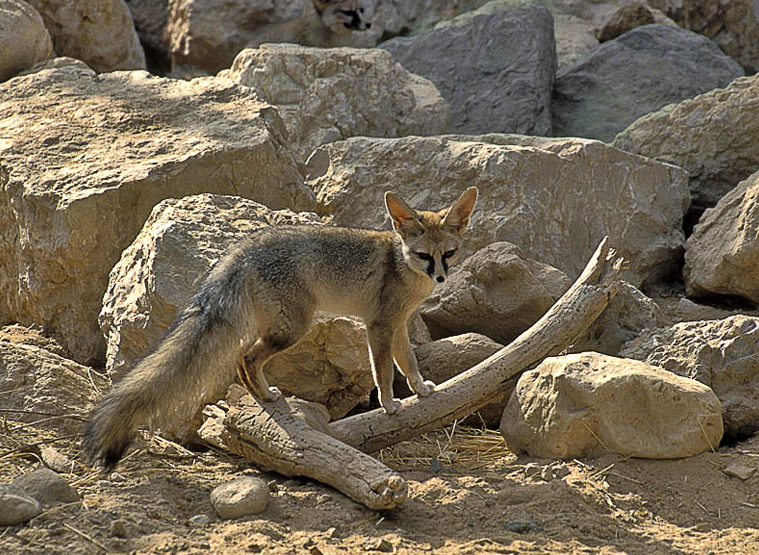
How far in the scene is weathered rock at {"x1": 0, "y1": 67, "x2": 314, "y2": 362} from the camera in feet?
16.6

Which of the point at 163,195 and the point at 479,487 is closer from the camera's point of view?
the point at 479,487

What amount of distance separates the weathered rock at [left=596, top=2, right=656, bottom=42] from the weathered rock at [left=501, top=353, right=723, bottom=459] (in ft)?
26.7

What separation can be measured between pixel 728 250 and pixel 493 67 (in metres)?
4.41

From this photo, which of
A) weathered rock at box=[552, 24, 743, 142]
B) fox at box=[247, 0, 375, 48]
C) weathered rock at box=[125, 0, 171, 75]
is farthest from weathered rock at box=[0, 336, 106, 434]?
weathered rock at box=[125, 0, 171, 75]

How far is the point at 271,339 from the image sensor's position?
3.96 meters

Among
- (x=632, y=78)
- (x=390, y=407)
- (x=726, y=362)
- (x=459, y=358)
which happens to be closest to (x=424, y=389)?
(x=390, y=407)

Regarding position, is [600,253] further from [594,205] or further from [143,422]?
[143,422]

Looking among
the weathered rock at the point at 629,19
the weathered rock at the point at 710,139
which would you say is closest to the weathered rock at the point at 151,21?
the weathered rock at the point at 629,19

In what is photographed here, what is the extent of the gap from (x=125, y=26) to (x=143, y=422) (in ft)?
24.3

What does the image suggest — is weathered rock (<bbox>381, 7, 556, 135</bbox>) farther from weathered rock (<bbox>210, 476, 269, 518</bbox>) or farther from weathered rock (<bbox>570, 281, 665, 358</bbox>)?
weathered rock (<bbox>210, 476, 269, 518</bbox>)

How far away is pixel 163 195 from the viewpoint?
521cm

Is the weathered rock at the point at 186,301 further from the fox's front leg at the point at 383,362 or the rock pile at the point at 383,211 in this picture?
the fox's front leg at the point at 383,362

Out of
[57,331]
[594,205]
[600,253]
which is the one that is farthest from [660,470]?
[57,331]

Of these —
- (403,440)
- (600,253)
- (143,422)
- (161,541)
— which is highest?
(600,253)
